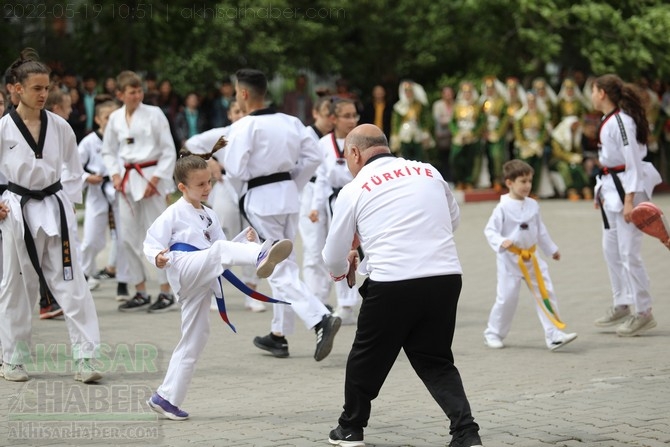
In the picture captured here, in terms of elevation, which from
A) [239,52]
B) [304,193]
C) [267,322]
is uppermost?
[239,52]

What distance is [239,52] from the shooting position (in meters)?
24.3

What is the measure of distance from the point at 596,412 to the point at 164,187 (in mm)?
5704

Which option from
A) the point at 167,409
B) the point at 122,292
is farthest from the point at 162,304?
the point at 167,409

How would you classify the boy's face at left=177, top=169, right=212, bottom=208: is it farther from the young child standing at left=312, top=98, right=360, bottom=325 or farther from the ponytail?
the young child standing at left=312, top=98, right=360, bottom=325

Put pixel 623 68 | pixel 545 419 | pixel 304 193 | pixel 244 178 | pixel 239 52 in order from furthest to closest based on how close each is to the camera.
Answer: pixel 239 52 → pixel 623 68 → pixel 304 193 → pixel 244 178 → pixel 545 419

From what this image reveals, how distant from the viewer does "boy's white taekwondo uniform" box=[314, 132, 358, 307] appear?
1081 cm

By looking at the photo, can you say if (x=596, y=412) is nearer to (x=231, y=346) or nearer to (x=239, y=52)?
(x=231, y=346)

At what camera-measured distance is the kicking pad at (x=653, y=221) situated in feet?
28.8

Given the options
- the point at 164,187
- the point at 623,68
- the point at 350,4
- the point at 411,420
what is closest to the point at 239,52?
the point at 350,4

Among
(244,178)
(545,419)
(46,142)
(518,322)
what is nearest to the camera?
(545,419)

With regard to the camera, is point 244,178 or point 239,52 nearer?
point 244,178

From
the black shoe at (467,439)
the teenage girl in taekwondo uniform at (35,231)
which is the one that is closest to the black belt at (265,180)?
the teenage girl in taekwondo uniform at (35,231)

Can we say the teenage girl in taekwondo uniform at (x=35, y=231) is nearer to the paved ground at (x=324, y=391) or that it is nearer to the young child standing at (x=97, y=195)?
the paved ground at (x=324, y=391)

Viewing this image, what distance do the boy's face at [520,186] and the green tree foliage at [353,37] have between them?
1167cm
